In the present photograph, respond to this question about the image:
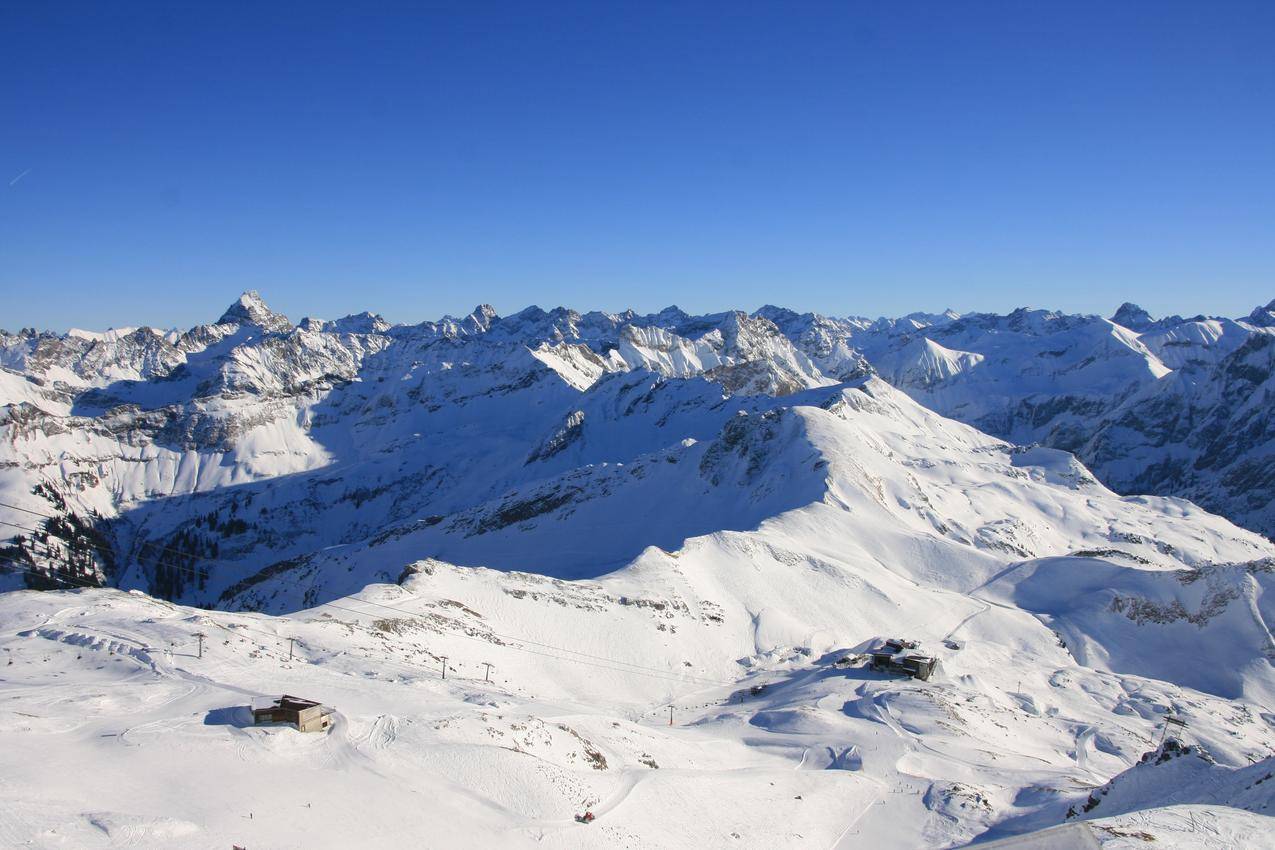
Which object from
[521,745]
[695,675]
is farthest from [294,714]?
[695,675]

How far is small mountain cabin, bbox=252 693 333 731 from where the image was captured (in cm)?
2484

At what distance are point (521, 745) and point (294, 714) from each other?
7.77m

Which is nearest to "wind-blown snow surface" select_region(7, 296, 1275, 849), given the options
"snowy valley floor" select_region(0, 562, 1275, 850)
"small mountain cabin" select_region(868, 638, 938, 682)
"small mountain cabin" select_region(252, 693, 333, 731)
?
"snowy valley floor" select_region(0, 562, 1275, 850)

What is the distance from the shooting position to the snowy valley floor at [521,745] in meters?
20.7

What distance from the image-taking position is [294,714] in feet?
81.7

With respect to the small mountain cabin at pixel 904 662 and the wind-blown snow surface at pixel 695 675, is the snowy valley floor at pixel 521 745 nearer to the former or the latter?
the wind-blown snow surface at pixel 695 675

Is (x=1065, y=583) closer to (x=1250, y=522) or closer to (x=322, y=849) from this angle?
(x=322, y=849)

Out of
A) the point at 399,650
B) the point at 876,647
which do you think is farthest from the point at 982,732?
the point at 399,650

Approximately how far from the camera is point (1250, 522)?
196 m

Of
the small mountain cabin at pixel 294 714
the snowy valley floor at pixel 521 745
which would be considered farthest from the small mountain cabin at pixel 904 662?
the small mountain cabin at pixel 294 714

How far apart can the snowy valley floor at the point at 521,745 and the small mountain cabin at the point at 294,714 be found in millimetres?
478

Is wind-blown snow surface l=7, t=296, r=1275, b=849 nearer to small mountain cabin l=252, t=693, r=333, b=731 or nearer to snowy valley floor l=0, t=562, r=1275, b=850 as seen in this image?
snowy valley floor l=0, t=562, r=1275, b=850

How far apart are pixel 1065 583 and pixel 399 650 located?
66.4 m

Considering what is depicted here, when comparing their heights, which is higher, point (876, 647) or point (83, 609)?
point (83, 609)
